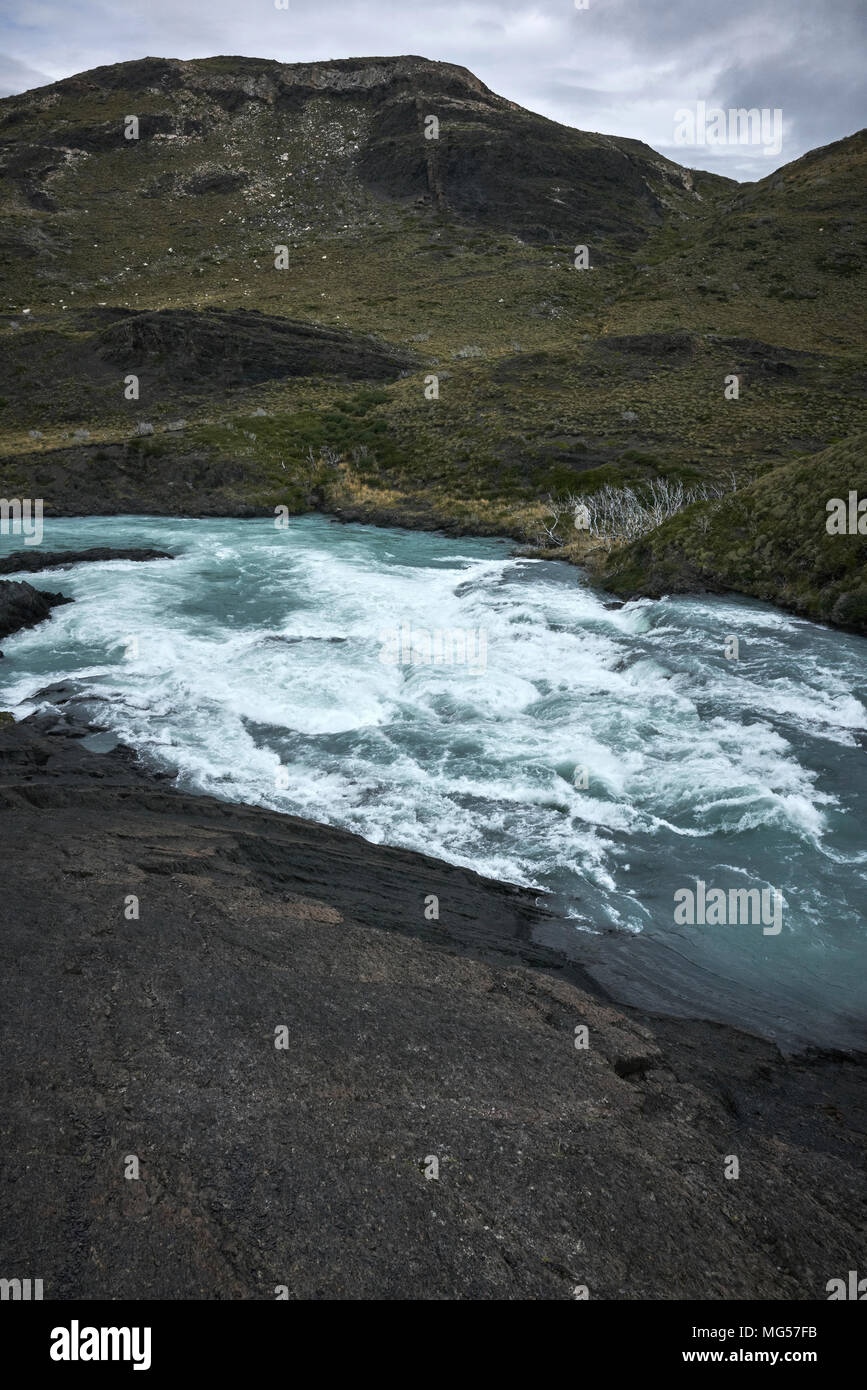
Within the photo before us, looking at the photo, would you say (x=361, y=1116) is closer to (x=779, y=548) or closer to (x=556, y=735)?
(x=556, y=735)

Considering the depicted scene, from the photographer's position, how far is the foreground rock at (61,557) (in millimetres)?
28234

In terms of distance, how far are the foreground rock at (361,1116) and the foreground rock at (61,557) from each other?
22.4 metres

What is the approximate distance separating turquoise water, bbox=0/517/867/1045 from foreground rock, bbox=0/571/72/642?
14.5 inches

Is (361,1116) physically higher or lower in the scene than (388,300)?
lower

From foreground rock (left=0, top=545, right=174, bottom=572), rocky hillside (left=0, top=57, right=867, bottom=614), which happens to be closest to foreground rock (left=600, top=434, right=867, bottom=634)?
rocky hillside (left=0, top=57, right=867, bottom=614)

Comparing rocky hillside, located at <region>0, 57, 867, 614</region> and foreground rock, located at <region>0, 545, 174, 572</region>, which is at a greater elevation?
rocky hillside, located at <region>0, 57, 867, 614</region>

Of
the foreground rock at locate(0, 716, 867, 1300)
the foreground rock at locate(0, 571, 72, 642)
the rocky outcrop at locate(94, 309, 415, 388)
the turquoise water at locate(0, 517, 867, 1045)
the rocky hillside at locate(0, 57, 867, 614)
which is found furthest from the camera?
the rocky outcrop at locate(94, 309, 415, 388)

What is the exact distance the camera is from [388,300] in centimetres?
8038

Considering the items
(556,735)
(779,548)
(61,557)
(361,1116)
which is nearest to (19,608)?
(61,557)

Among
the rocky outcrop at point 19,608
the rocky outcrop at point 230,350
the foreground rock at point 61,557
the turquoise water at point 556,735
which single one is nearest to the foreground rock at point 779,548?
the turquoise water at point 556,735

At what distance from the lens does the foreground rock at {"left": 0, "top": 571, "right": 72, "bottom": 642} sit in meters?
20.7

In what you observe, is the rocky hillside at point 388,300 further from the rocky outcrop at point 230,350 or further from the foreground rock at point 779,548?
the foreground rock at point 779,548

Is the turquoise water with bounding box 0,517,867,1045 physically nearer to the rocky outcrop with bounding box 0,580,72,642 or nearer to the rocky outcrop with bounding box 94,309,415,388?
the rocky outcrop with bounding box 0,580,72,642

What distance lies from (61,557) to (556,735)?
21.7 m
